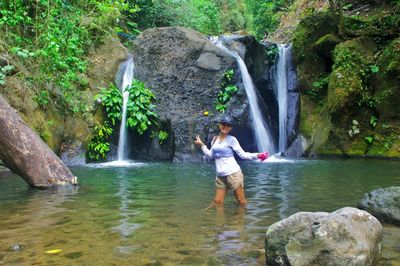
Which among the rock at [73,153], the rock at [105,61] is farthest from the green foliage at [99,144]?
the rock at [105,61]

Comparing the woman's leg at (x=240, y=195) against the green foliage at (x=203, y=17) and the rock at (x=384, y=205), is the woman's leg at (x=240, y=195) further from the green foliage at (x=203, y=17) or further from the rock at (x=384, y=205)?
the green foliage at (x=203, y=17)

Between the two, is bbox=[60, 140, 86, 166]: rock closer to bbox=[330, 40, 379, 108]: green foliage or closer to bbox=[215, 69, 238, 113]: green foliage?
bbox=[215, 69, 238, 113]: green foliage

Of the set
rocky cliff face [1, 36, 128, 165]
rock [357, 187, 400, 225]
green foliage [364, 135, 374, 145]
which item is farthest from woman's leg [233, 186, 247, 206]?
green foliage [364, 135, 374, 145]

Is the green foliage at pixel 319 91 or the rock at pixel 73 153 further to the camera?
the green foliage at pixel 319 91

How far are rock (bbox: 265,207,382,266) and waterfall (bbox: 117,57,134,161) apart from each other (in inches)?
474

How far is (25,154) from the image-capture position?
26.8 ft

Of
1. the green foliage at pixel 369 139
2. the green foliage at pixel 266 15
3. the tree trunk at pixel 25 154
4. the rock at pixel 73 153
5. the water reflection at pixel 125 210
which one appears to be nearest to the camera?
the water reflection at pixel 125 210

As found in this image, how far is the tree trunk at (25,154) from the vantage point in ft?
26.4

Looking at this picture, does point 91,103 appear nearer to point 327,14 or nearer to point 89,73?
point 89,73

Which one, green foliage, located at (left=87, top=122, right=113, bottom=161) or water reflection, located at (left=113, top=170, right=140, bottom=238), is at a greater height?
green foliage, located at (left=87, top=122, right=113, bottom=161)

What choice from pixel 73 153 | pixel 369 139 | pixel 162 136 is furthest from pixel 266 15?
pixel 73 153

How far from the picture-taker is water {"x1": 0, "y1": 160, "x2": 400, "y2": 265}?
4.41 m

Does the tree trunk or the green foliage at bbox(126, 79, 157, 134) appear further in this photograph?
the green foliage at bbox(126, 79, 157, 134)

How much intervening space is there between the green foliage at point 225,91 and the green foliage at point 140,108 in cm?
245
